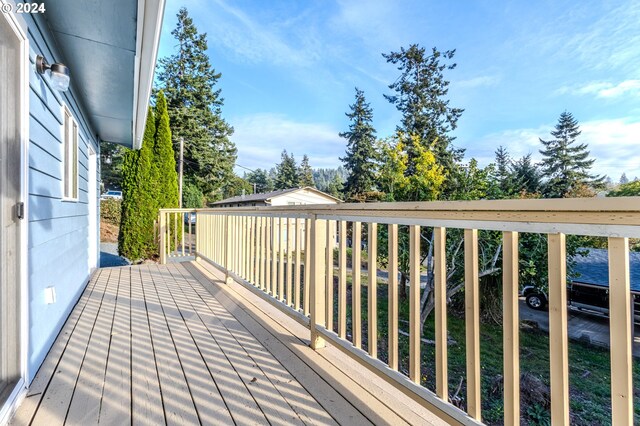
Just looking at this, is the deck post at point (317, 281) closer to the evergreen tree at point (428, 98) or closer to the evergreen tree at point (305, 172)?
the evergreen tree at point (428, 98)

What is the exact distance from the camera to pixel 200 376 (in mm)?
1757

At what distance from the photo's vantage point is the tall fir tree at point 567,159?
24703 mm

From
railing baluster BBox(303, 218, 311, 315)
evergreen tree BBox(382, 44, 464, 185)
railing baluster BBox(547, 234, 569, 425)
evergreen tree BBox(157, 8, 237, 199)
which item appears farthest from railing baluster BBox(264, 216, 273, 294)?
evergreen tree BBox(382, 44, 464, 185)

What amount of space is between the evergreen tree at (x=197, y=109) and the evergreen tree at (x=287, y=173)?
638 inches

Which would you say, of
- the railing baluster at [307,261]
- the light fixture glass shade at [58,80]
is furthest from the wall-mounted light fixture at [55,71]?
the railing baluster at [307,261]

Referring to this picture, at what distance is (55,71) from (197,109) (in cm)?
2009

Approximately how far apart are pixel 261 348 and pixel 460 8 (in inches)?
718

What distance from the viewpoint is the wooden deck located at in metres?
1.44

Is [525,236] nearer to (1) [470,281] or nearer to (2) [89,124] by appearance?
(1) [470,281]

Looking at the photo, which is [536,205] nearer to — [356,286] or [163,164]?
[356,286]

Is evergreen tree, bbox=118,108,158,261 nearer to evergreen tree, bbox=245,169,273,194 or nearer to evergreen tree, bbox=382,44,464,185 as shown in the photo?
evergreen tree, bbox=382,44,464,185

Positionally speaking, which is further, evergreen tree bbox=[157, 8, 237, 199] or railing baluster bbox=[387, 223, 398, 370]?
evergreen tree bbox=[157, 8, 237, 199]

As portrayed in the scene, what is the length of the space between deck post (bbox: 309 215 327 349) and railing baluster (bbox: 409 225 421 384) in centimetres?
75

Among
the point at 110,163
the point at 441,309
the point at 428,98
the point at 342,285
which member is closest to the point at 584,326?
the point at 342,285
